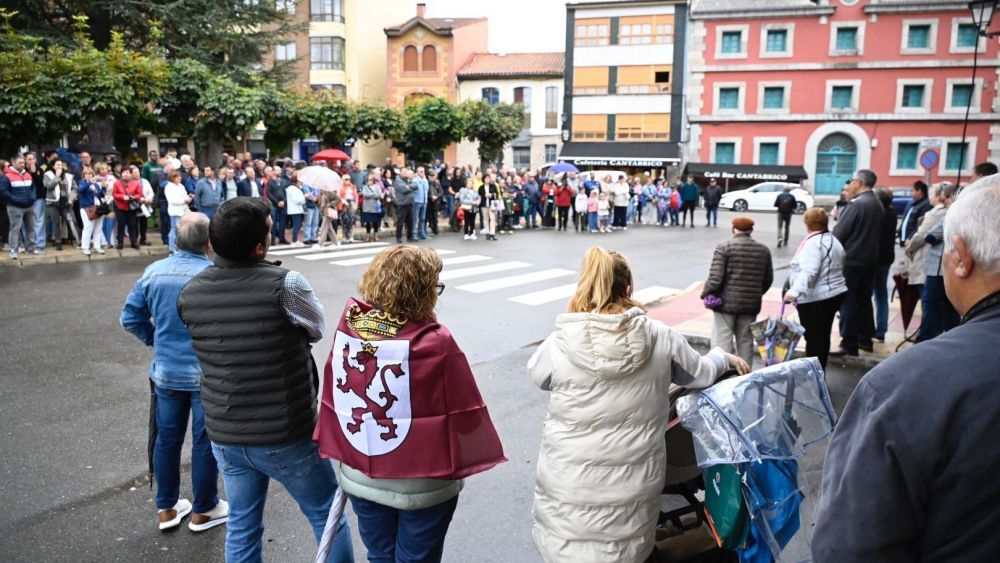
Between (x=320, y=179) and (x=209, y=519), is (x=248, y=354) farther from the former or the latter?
(x=320, y=179)

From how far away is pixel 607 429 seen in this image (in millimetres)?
2844

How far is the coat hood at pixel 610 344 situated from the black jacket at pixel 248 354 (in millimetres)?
1189

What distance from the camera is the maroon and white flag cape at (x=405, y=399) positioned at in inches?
102

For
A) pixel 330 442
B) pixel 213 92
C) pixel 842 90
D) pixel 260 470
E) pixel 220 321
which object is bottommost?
pixel 260 470

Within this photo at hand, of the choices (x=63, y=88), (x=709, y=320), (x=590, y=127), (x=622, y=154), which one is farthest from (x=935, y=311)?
(x=590, y=127)

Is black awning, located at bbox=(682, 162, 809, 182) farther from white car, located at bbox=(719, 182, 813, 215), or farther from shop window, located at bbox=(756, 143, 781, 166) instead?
white car, located at bbox=(719, 182, 813, 215)

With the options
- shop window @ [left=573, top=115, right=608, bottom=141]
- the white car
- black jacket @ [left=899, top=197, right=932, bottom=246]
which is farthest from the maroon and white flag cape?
shop window @ [left=573, top=115, right=608, bottom=141]

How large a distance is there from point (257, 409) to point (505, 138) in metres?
23.9

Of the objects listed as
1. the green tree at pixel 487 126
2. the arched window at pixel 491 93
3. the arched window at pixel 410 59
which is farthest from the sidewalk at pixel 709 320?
the arched window at pixel 410 59

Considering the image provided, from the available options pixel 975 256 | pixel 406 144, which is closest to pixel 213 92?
pixel 406 144

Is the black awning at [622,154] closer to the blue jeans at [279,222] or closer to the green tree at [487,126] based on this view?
the green tree at [487,126]

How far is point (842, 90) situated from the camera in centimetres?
4019

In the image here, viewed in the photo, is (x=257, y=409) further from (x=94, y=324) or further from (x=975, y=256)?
(x=94, y=324)

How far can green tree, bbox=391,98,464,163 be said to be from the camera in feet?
78.2
